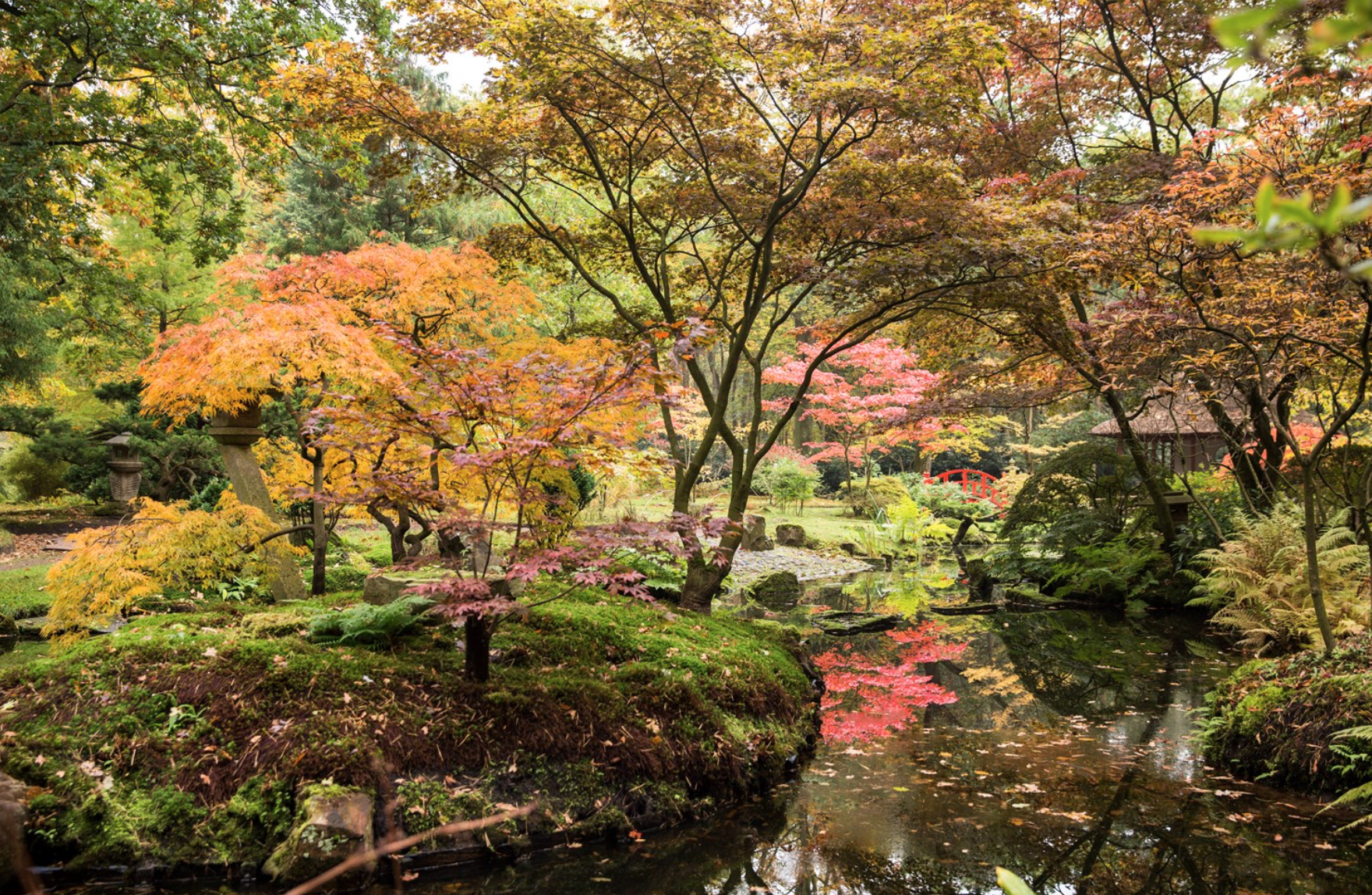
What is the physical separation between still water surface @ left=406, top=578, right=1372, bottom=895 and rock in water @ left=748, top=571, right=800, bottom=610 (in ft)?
14.1

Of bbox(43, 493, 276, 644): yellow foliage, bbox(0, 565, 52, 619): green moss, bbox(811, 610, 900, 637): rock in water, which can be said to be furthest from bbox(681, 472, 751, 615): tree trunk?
bbox(0, 565, 52, 619): green moss

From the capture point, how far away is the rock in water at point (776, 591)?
1047 cm

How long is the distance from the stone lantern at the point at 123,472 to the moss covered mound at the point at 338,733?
373 inches

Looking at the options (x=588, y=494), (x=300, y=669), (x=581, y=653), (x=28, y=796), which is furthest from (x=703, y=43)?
(x=588, y=494)

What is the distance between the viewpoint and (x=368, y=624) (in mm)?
4695

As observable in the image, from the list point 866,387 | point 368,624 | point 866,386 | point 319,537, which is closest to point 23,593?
point 319,537

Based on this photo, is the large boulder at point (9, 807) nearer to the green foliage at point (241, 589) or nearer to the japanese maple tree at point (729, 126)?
the japanese maple tree at point (729, 126)

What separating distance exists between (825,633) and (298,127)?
7239mm

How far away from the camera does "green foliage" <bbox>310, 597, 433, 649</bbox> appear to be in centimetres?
469

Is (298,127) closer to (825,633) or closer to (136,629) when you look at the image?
(136,629)

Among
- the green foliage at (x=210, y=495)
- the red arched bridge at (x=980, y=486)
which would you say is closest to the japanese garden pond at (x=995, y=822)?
the green foliage at (x=210, y=495)

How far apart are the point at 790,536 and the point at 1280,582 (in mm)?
8500

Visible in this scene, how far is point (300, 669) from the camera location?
4.27m

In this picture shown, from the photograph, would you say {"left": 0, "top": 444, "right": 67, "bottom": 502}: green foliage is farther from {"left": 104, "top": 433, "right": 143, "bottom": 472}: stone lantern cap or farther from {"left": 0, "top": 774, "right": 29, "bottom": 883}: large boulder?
{"left": 0, "top": 774, "right": 29, "bottom": 883}: large boulder
